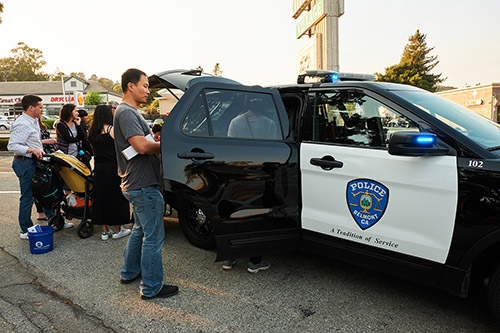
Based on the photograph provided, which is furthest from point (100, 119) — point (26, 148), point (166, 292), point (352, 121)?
point (352, 121)

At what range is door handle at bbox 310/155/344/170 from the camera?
9.69 ft

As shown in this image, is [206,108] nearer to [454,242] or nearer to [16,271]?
[454,242]

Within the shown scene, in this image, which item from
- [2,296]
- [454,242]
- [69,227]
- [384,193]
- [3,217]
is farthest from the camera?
[3,217]

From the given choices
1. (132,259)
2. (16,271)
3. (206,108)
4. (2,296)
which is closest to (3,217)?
(16,271)

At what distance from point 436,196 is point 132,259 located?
260 centimetres

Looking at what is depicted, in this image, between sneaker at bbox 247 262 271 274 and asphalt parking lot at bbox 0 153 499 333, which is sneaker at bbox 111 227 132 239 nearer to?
asphalt parking lot at bbox 0 153 499 333

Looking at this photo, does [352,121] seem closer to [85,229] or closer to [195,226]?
[195,226]

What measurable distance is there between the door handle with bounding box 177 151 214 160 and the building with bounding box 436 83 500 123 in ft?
88.5

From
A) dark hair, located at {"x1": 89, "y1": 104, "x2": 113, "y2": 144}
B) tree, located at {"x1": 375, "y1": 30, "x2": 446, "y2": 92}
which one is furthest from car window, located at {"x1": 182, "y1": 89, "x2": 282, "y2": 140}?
tree, located at {"x1": 375, "y1": 30, "x2": 446, "y2": 92}

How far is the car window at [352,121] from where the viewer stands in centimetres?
289

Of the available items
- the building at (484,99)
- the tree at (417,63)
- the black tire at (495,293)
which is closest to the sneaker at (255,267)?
the black tire at (495,293)

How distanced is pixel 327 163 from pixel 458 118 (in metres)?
1.08

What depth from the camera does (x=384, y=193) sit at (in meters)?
2.74

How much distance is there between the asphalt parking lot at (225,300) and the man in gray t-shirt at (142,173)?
0.77 feet
